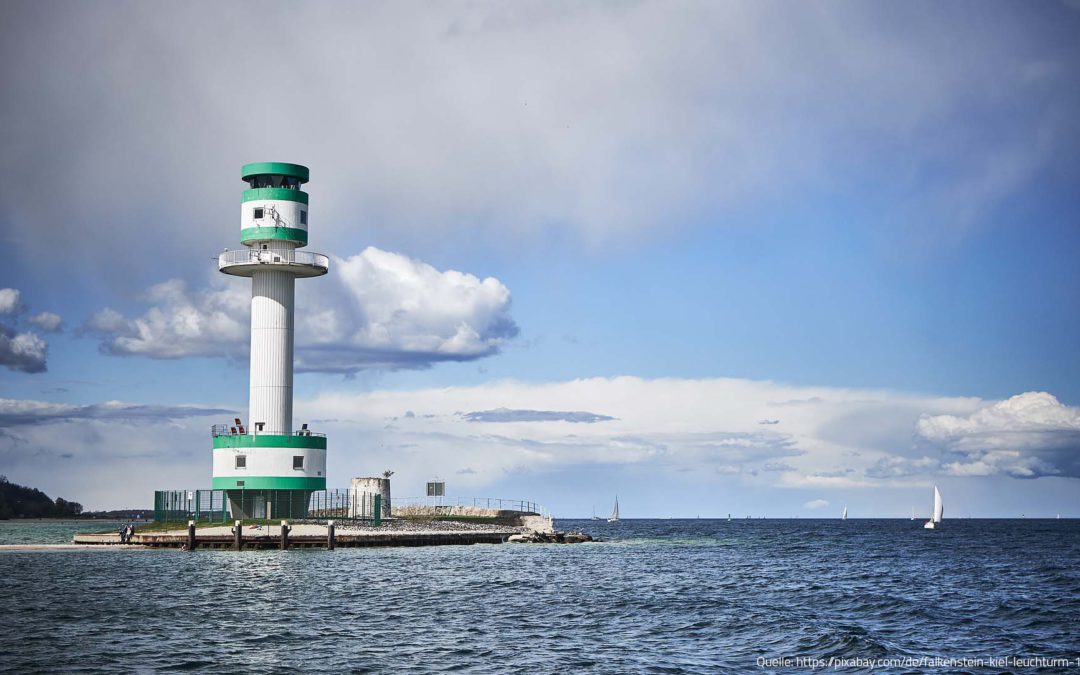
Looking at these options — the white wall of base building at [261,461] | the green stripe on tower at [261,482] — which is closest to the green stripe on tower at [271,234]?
the white wall of base building at [261,461]

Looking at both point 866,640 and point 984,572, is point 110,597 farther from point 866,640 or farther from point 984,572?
point 984,572

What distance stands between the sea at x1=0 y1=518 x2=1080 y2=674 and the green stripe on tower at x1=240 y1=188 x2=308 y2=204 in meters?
23.1

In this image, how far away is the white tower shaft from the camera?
73938 mm

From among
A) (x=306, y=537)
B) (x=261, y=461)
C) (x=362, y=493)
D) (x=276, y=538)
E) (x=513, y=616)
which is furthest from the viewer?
(x=362, y=493)

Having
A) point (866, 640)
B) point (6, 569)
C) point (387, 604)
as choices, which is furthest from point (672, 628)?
point (6, 569)

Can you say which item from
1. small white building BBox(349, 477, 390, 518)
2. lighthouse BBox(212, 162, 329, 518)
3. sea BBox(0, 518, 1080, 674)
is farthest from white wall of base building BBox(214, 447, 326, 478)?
small white building BBox(349, 477, 390, 518)

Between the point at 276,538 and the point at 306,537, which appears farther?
the point at 306,537

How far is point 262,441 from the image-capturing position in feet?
240

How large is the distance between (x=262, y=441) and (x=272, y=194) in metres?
15.9

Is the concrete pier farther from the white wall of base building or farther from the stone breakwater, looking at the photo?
the white wall of base building

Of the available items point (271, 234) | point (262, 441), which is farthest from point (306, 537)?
point (271, 234)

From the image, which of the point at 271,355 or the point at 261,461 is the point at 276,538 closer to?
the point at 261,461

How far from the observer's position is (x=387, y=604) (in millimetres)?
42469

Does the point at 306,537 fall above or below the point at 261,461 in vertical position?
below
